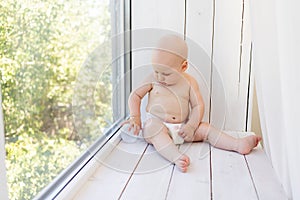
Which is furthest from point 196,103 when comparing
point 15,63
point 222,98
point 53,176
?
point 15,63

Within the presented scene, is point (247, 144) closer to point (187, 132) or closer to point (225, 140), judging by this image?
point (225, 140)

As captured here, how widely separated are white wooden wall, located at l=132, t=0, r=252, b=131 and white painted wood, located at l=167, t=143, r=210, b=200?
0.34 m

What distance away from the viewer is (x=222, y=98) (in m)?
1.51

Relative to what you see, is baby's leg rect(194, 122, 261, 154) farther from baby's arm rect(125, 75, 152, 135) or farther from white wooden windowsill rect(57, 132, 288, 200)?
baby's arm rect(125, 75, 152, 135)

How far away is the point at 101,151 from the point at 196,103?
0.43 metres

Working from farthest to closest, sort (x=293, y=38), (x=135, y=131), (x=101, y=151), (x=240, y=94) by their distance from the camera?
(x=240, y=94) → (x=135, y=131) → (x=101, y=151) → (x=293, y=38)

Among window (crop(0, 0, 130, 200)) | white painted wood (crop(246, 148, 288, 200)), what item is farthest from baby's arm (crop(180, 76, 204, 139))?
window (crop(0, 0, 130, 200))

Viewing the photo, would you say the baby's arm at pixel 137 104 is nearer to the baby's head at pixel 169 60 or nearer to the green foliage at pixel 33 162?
the baby's head at pixel 169 60

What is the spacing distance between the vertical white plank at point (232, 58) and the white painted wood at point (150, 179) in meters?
0.49

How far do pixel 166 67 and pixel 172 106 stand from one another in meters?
0.16

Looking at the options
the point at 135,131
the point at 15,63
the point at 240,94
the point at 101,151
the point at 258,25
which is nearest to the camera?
the point at 15,63

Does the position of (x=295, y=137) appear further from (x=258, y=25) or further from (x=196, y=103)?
(x=196, y=103)

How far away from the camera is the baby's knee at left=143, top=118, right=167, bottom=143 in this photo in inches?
49.1

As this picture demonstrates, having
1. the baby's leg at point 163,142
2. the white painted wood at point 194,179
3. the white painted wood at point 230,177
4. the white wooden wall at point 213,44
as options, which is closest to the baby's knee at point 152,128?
the baby's leg at point 163,142
